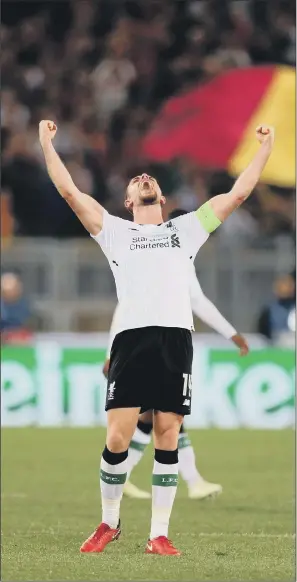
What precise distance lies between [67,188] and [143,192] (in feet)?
1.51

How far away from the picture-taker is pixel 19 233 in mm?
22047

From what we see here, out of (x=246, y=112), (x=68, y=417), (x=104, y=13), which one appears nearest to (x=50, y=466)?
(x=68, y=417)

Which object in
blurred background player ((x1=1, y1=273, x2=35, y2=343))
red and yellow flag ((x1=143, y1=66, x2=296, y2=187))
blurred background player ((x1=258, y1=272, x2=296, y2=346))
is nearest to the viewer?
blurred background player ((x1=258, y1=272, x2=296, y2=346))

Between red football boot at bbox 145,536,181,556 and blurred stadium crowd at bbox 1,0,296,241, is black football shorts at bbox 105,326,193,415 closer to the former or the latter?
red football boot at bbox 145,536,181,556

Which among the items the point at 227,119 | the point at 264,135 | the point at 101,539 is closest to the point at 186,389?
the point at 101,539

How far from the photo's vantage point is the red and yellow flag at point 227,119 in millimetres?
23031

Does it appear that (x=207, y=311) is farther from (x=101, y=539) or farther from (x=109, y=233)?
(x=101, y=539)

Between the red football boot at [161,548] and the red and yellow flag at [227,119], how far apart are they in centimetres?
1485

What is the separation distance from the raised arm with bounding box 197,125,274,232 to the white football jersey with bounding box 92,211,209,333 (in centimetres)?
6

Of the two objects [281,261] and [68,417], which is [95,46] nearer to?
[281,261]

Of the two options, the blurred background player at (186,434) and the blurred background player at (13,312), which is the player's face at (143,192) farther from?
the blurred background player at (13,312)

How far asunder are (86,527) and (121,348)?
275 centimetres

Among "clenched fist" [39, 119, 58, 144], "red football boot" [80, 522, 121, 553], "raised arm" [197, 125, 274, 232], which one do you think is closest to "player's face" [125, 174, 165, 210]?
"raised arm" [197, 125, 274, 232]

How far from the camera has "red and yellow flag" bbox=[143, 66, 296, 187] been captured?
75.6ft
